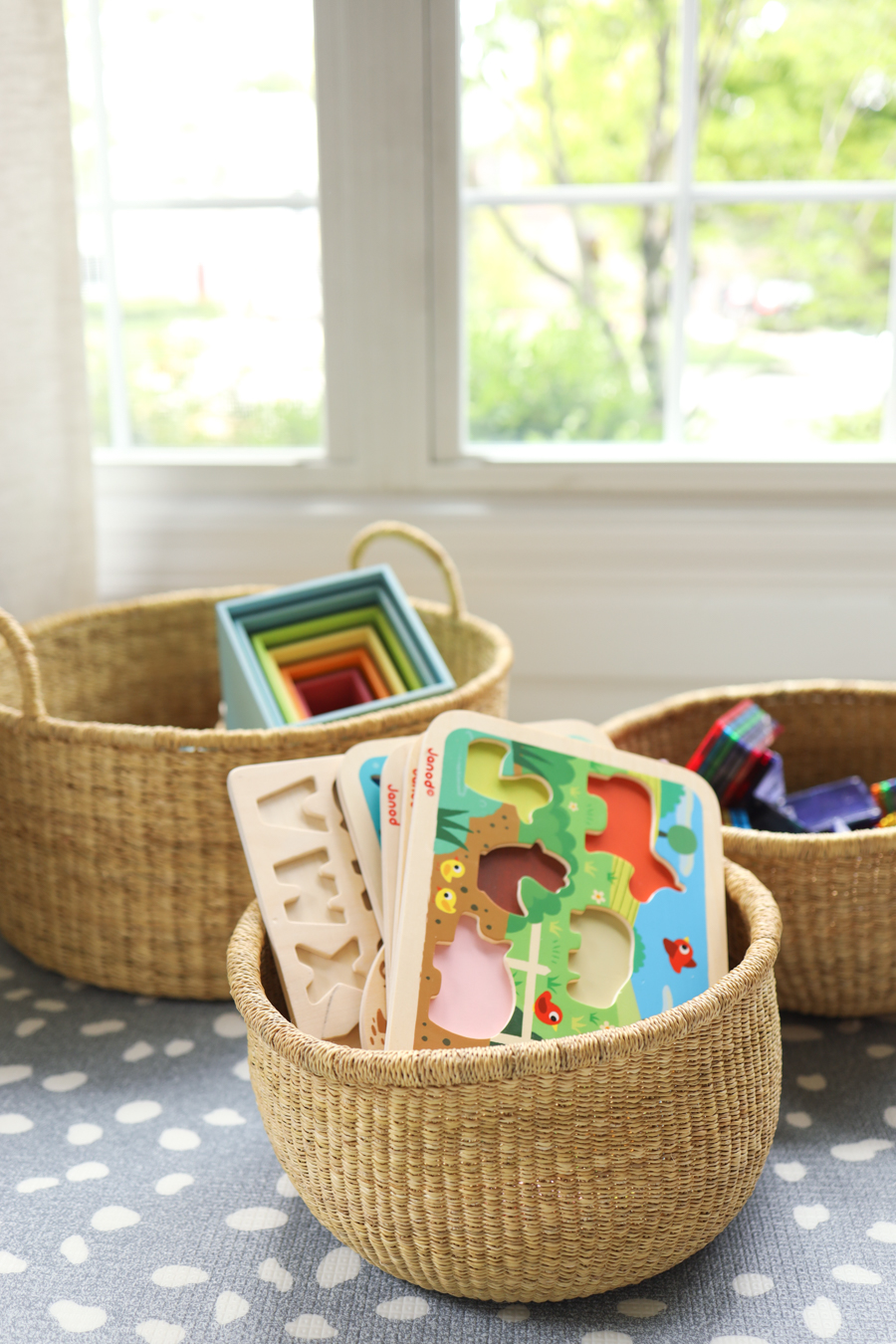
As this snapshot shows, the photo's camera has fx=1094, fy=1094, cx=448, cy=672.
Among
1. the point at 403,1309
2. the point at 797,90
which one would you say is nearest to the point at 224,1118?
the point at 403,1309

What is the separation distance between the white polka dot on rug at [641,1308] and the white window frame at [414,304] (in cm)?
102

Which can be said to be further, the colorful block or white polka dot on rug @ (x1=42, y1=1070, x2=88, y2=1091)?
the colorful block

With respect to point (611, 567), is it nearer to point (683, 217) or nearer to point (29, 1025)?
point (683, 217)

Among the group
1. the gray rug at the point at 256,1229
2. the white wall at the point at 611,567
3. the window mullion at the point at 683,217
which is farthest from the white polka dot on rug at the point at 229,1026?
the window mullion at the point at 683,217

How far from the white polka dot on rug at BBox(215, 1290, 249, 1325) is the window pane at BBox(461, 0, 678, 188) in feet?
4.40

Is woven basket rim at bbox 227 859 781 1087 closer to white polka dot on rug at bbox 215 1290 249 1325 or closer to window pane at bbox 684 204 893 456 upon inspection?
white polka dot on rug at bbox 215 1290 249 1325

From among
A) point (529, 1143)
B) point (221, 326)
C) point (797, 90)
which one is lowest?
point (529, 1143)

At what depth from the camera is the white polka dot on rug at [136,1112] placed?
916 mm

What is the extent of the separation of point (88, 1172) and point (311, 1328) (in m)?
0.24

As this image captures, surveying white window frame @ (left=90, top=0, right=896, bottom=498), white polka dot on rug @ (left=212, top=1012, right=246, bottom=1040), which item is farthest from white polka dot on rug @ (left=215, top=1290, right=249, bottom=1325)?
white window frame @ (left=90, top=0, right=896, bottom=498)

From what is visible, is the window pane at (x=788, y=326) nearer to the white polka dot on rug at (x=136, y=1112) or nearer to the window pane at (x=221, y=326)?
the window pane at (x=221, y=326)

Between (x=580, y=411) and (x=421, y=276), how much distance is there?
12.1 inches

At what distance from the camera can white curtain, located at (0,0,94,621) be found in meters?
1.27

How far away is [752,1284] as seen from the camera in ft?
2.42
